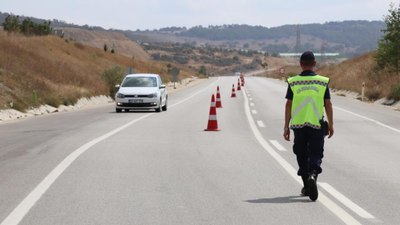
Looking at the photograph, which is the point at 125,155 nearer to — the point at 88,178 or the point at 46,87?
the point at 88,178

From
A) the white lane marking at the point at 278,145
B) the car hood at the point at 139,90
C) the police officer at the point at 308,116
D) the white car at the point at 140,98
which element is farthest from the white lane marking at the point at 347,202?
the car hood at the point at 139,90

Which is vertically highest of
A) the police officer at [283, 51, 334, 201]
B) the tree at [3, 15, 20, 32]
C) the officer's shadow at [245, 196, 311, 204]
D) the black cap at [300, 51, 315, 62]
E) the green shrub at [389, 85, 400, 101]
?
the tree at [3, 15, 20, 32]

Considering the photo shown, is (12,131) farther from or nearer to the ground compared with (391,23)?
nearer to the ground

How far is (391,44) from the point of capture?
38.5m

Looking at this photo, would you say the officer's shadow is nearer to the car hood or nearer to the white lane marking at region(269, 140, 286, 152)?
the white lane marking at region(269, 140, 286, 152)

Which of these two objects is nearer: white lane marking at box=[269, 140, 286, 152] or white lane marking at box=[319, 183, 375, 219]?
white lane marking at box=[319, 183, 375, 219]

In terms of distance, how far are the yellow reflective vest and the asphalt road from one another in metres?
0.93

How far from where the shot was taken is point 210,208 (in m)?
7.06

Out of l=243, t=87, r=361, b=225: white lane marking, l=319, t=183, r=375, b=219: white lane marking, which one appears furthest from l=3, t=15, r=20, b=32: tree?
l=319, t=183, r=375, b=219: white lane marking

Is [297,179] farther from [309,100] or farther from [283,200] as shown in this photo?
[309,100]

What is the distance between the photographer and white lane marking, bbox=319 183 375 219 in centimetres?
684

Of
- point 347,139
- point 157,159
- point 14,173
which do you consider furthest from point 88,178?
point 347,139

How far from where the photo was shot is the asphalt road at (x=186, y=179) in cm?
674

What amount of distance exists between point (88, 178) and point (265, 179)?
246 cm
